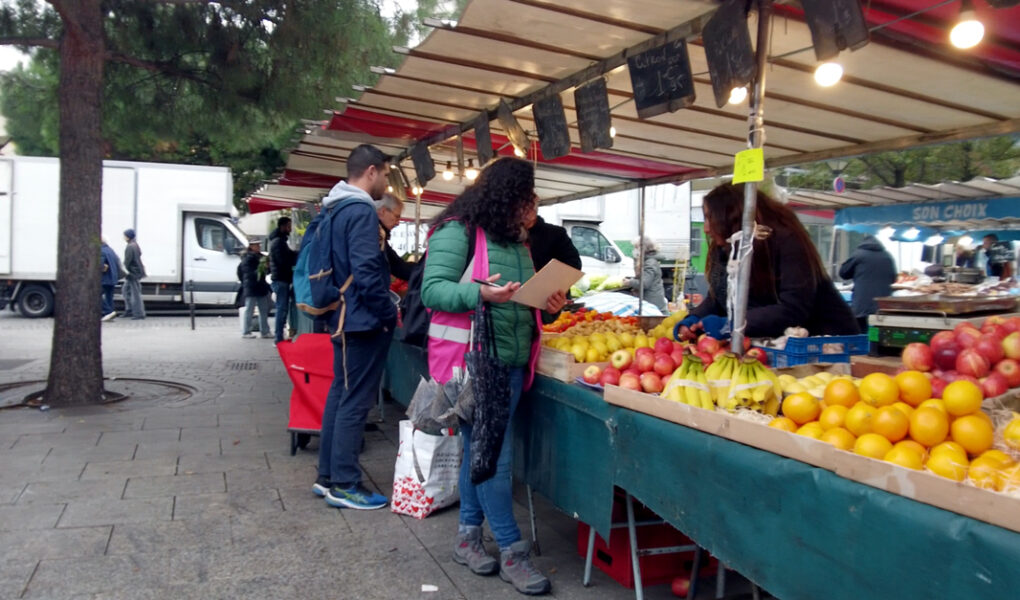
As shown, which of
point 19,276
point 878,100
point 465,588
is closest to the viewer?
point 465,588

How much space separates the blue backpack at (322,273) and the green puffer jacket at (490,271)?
986 mm

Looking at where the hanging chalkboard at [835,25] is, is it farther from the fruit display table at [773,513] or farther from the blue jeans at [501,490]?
the blue jeans at [501,490]

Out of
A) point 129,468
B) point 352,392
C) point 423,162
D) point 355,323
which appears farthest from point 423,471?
point 423,162

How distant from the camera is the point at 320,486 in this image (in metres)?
4.79

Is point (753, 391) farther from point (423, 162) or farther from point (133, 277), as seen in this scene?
point (133, 277)

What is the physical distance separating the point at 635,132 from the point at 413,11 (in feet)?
15.5

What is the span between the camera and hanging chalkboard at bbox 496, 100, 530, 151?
19.4 feet

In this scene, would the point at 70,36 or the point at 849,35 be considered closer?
the point at 849,35

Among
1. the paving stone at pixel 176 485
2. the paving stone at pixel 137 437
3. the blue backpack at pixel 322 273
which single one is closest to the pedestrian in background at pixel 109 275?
the paving stone at pixel 137 437

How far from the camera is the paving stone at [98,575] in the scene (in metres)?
3.46

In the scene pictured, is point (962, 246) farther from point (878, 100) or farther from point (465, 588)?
point (465, 588)

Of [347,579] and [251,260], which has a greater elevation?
[251,260]

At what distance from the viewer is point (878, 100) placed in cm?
463

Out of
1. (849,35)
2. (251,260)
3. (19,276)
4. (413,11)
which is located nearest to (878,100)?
(849,35)
